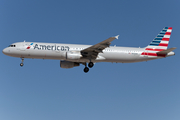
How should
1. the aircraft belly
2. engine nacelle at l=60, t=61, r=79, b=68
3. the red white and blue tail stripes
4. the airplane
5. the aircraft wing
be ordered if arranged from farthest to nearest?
engine nacelle at l=60, t=61, r=79, b=68 → the red white and blue tail stripes → the aircraft belly → the airplane → the aircraft wing

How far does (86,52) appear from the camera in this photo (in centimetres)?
4341

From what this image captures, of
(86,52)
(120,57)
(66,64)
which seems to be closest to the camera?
(86,52)

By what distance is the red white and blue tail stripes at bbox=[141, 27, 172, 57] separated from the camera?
46094 millimetres

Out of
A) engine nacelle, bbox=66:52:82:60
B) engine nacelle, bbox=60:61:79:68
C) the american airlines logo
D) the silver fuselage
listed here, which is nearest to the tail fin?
the silver fuselage

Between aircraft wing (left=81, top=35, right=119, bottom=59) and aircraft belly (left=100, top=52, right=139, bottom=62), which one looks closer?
aircraft wing (left=81, top=35, right=119, bottom=59)

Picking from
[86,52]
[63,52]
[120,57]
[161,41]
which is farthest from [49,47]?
[161,41]

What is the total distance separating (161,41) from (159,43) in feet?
→ 2.11

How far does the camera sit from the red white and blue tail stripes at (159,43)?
46094 mm

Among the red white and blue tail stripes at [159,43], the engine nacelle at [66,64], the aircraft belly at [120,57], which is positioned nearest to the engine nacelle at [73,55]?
the aircraft belly at [120,57]

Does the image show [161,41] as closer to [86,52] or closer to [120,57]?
[120,57]

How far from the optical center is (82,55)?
43.4m

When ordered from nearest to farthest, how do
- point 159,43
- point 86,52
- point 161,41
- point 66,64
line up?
1. point 86,52
2. point 66,64
3. point 159,43
4. point 161,41

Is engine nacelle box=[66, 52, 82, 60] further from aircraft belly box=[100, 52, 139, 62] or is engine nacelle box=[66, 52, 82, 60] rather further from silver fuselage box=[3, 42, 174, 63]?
aircraft belly box=[100, 52, 139, 62]

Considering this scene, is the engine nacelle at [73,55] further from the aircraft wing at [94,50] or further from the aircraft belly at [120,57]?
the aircraft belly at [120,57]
